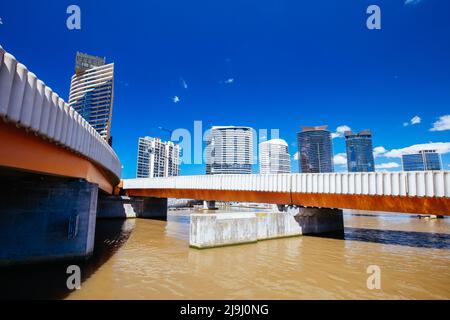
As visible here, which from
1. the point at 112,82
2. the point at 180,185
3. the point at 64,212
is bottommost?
the point at 64,212

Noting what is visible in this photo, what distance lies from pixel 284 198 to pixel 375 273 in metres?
12.7

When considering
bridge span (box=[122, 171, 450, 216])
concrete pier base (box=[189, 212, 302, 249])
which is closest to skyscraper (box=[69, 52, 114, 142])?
bridge span (box=[122, 171, 450, 216])

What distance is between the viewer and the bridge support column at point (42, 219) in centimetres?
1323

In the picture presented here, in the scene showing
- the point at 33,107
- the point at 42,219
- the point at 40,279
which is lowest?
the point at 40,279

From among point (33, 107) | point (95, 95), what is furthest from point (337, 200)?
point (95, 95)

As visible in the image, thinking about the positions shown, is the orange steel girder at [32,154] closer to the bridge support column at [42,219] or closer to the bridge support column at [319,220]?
the bridge support column at [42,219]

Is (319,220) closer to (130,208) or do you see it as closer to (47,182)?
(47,182)

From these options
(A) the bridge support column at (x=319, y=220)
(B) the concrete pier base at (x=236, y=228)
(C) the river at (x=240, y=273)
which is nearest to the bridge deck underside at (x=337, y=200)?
(B) the concrete pier base at (x=236, y=228)

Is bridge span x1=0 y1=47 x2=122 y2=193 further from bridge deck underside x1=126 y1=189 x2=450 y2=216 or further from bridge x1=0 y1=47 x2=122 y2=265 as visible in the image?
bridge deck underside x1=126 y1=189 x2=450 y2=216

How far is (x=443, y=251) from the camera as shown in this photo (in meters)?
22.1

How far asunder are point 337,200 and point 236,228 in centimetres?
963

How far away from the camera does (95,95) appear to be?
161 m
